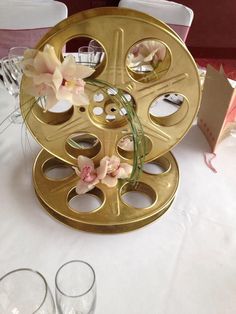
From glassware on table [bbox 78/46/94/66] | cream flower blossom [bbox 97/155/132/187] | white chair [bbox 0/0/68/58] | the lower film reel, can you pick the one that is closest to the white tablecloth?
the lower film reel

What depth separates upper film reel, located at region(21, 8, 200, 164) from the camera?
26.0 inches

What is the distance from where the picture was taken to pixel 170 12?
1.58 metres

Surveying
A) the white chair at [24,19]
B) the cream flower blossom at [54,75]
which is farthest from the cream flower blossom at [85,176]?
the white chair at [24,19]

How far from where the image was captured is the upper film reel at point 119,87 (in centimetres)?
66

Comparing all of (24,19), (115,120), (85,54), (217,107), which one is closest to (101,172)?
(115,120)

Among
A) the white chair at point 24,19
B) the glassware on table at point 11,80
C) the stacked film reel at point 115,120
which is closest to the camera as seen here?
the stacked film reel at point 115,120

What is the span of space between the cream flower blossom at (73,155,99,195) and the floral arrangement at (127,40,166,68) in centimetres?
24

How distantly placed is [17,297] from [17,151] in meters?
0.45

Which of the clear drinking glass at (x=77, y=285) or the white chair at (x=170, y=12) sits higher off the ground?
the white chair at (x=170, y=12)

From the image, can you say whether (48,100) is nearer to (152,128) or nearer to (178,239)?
(152,128)

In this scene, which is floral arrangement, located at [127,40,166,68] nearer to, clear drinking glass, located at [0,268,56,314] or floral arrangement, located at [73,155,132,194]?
floral arrangement, located at [73,155,132,194]

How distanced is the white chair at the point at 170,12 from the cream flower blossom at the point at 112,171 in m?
0.96

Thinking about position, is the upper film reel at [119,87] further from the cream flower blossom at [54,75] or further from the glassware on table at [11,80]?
the glassware on table at [11,80]

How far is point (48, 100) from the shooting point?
669 millimetres
